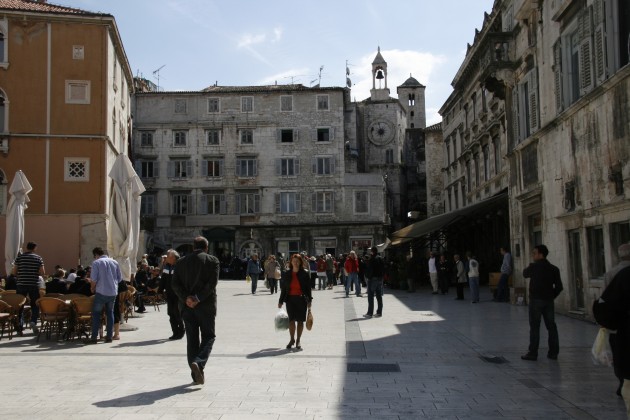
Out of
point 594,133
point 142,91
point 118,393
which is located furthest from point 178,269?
point 142,91

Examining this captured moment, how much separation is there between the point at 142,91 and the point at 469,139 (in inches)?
1120

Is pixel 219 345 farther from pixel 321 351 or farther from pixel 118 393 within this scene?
pixel 118 393

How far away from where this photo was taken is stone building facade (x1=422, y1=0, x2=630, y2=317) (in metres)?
12.7

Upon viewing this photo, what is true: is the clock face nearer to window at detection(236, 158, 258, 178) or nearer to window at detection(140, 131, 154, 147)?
window at detection(236, 158, 258, 178)

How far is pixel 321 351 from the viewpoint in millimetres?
11039

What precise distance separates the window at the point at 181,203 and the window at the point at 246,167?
4.15 metres

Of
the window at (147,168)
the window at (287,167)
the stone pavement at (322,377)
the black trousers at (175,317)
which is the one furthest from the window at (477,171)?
the window at (147,168)

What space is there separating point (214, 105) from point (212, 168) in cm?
487

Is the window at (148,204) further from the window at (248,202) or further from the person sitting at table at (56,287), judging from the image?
the person sitting at table at (56,287)

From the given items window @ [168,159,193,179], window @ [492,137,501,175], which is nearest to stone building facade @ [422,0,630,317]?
window @ [492,137,501,175]

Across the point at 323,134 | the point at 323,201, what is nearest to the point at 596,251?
the point at 323,201

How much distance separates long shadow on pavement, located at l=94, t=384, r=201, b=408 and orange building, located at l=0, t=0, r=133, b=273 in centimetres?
2258

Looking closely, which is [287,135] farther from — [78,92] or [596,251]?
[596,251]

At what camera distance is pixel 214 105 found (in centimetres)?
5162
